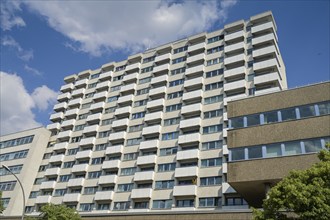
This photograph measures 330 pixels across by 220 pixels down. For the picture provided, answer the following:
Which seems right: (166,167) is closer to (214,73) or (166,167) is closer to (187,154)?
Result: (187,154)

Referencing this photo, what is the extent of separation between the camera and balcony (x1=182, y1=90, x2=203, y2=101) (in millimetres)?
52744

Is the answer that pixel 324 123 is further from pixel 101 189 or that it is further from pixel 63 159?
pixel 63 159

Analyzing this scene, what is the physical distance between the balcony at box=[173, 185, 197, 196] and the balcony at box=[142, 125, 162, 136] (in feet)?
38.3

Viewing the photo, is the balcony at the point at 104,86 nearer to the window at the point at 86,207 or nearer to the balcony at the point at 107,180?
the balcony at the point at 107,180

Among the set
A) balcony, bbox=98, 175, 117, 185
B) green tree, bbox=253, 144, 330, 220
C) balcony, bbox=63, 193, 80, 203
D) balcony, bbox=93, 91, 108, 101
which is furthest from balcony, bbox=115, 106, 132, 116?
green tree, bbox=253, 144, 330, 220

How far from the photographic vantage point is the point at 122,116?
61.1 meters

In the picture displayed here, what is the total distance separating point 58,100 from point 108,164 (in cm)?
2875

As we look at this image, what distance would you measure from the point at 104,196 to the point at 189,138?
55.2 feet

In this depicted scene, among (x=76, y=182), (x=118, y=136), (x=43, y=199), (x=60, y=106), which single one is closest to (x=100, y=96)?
(x=60, y=106)

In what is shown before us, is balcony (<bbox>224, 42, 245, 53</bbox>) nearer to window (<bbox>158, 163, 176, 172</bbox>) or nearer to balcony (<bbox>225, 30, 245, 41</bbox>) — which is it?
balcony (<bbox>225, 30, 245, 41</bbox>)

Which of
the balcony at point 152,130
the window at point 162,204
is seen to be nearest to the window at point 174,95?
the balcony at point 152,130

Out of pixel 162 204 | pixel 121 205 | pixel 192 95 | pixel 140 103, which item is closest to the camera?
pixel 162 204

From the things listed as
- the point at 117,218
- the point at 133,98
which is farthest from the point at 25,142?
the point at 117,218

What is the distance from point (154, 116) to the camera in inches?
2184
